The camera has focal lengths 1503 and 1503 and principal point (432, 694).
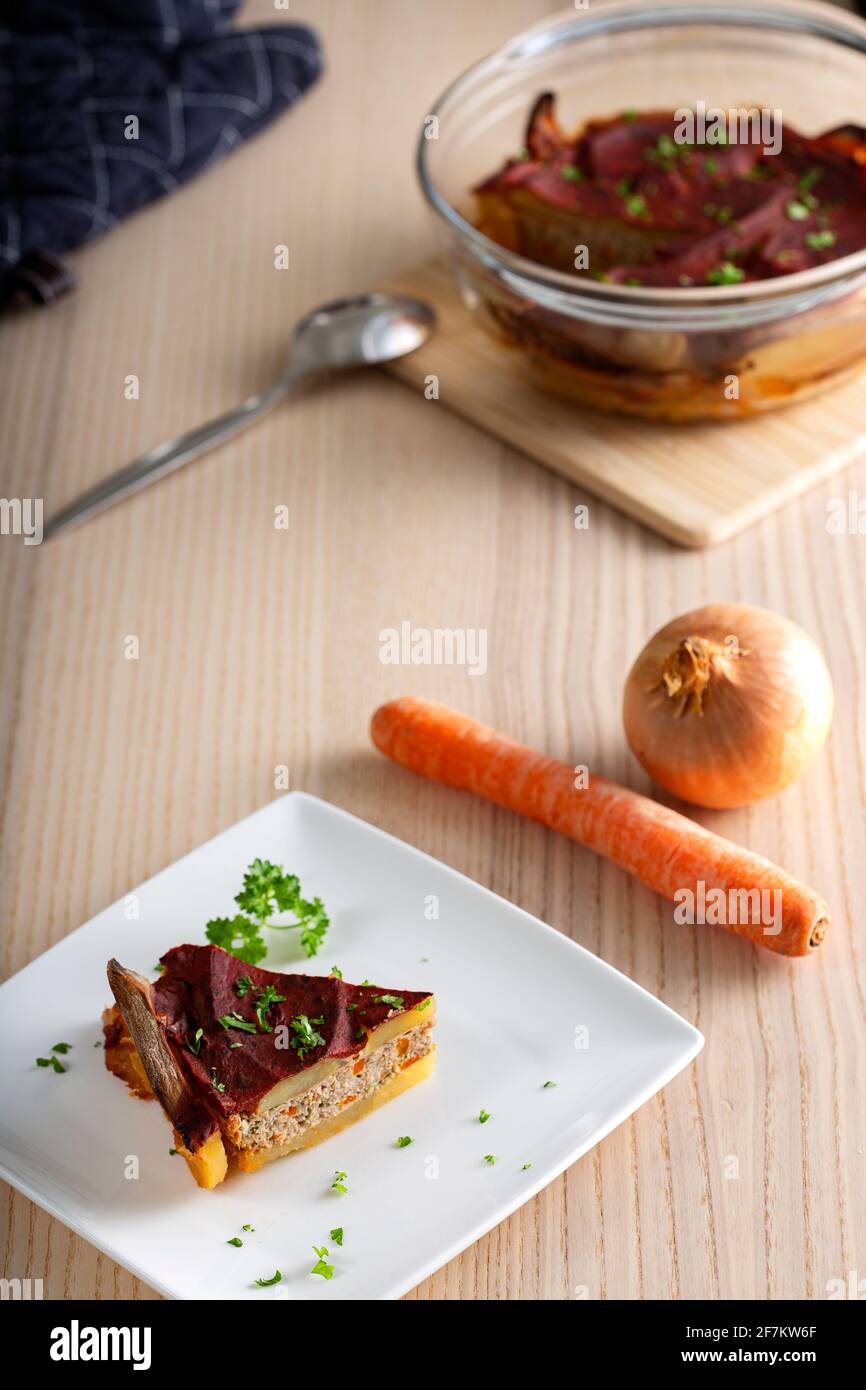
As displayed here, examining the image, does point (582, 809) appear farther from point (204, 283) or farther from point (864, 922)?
point (204, 283)

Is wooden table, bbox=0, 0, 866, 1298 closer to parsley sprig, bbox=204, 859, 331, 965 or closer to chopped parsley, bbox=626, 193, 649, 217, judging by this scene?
parsley sprig, bbox=204, 859, 331, 965

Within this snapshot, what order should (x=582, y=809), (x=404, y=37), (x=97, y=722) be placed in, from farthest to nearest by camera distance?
1. (x=404, y=37)
2. (x=97, y=722)
3. (x=582, y=809)

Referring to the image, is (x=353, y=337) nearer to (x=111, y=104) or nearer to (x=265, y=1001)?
(x=111, y=104)

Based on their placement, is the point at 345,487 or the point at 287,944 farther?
the point at 345,487

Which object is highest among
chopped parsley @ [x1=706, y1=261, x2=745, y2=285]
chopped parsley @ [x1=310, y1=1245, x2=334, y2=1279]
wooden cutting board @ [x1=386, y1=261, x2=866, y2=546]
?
chopped parsley @ [x1=706, y1=261, x2=745, y2=285]

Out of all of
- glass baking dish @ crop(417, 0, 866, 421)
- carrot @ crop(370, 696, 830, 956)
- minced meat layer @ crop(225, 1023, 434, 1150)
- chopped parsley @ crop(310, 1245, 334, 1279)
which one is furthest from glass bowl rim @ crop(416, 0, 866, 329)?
chopped parsley @ crop(310, 1245, 334, 1279)

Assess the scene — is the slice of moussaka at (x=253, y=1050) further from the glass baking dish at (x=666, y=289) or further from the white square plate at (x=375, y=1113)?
the glass baking dish at (x=666, y=289)

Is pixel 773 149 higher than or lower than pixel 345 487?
higher

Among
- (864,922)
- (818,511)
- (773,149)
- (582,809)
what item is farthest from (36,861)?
(773,149)
